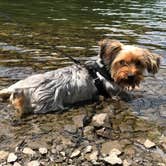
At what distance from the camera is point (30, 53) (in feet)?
43.1

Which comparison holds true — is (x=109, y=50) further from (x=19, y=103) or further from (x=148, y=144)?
(x=148, y=144)

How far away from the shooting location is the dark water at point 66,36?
31.0ft

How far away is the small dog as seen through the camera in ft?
26.8

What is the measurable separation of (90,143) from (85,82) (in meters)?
2.17

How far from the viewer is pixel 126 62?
9.00 metres

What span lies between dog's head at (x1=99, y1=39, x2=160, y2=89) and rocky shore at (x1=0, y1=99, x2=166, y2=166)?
1008 millimetres

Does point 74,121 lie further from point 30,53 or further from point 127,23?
point 127,23

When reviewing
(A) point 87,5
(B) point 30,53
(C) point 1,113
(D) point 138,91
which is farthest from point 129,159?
(A) point 87,5

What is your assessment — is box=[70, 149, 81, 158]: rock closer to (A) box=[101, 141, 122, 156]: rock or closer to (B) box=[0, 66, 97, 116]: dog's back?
(A) box=[101, 141, 122, 156]: rock

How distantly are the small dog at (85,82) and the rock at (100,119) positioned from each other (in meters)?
0.84

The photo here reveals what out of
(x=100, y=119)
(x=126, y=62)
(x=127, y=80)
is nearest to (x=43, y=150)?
(x=100, y=119)

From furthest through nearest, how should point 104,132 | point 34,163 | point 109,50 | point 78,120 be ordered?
point 109,50
point 78,120
point 104,132
point 34,163

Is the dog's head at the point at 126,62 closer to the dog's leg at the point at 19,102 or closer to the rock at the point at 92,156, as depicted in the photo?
the dog's leg at the point at 19,102

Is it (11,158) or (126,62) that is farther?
(126,62)
